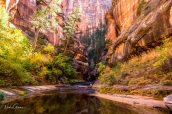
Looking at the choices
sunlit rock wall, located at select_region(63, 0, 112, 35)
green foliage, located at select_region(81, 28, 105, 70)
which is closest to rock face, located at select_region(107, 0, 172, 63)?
green foliage, located at select_region(81, 28, 105, 70)

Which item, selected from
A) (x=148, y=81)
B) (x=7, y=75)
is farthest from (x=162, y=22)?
(x=7, y=75)

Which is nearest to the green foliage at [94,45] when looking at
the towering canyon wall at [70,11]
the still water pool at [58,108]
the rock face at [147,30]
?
the towering canyon wall at [70,11]

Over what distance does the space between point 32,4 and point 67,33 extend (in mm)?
15573

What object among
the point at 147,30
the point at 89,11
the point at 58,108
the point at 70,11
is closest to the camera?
the point at 58,108

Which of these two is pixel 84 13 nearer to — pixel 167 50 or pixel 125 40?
pixel 125 40

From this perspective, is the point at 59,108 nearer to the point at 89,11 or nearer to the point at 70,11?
the point at 70,11

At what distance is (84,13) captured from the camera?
129625 mm

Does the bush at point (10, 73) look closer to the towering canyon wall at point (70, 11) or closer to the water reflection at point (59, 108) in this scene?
the water reflection at point (59, 108)

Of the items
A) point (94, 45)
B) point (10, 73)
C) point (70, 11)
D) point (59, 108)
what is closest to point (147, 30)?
point (10, 73)

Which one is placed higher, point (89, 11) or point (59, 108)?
point (89, 11)

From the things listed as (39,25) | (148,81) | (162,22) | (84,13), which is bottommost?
(148,81)

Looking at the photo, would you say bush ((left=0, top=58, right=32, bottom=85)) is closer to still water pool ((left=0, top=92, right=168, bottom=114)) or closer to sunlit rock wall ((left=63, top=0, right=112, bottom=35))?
still water pool ((left=0, top=92, right=168, bottom=114))

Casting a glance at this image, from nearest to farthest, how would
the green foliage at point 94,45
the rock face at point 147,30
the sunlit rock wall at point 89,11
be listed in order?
the rock face at point 147,30 → the green foliage at point 94,45 → the sunlit rock wall at point 89,11

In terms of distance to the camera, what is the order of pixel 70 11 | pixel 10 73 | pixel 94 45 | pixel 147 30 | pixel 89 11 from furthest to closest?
1. pixel 89 11
2. pixel 70 11
3. pixel 94 45
4. pixel 147 30
5. pixel 10 73
